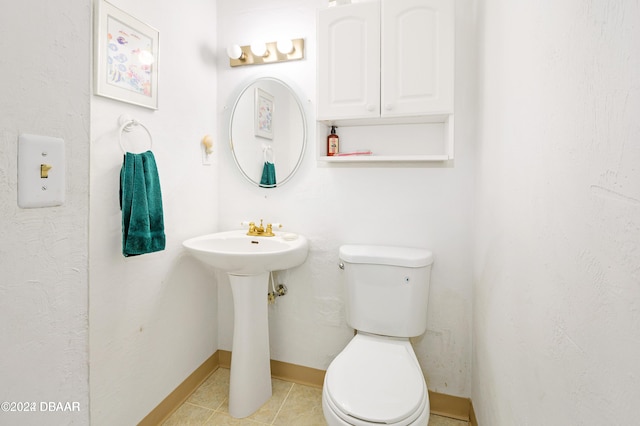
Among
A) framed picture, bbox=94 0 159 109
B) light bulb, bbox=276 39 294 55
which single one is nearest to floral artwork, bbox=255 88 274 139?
light bulb, bbox=276 39 294 55

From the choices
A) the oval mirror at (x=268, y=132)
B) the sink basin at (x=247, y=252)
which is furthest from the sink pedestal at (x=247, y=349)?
the oval mirror at (x=268, y=132)

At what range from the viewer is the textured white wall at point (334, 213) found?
1687 millimetres

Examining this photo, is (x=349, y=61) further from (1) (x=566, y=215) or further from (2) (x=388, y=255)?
(1) (x=566, y=215)

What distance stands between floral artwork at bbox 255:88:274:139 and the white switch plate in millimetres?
1496

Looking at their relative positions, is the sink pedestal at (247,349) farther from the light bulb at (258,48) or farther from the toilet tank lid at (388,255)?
the light bulb at (258,48)

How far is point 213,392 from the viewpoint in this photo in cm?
188

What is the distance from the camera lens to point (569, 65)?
675mm

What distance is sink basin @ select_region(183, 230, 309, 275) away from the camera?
1.53 m

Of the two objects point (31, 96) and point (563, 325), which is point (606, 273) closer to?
point (563, 325)

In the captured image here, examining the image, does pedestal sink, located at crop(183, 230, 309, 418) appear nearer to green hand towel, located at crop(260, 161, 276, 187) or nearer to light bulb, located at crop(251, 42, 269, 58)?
green hand towel, located at crop(260, 161, 276, 187)

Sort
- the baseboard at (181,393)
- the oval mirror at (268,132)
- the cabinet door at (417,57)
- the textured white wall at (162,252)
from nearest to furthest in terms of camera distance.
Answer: the textured white wall at (162,252), the cabinet door at (417,57), the baseboard at (181,393), the oval mirror at (268,132)

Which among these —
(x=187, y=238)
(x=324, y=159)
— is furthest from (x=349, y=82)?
(x=187, y=238)

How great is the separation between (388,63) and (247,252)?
1.14m

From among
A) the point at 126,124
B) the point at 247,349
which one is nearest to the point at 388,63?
the point at 126,124
